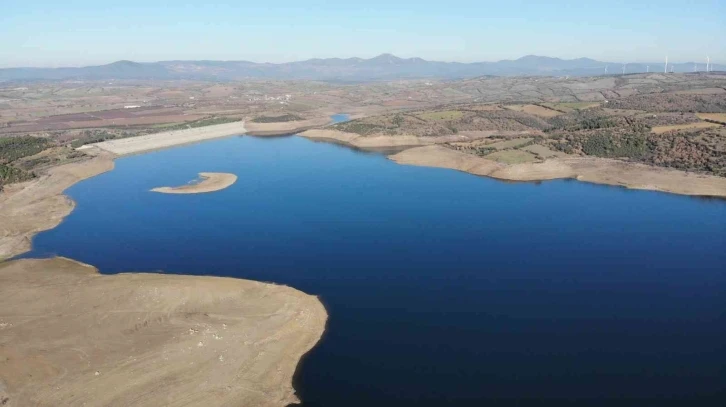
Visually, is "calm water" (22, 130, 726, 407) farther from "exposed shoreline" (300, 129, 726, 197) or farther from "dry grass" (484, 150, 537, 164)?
"dry grass" (484, 150, 537, 164)

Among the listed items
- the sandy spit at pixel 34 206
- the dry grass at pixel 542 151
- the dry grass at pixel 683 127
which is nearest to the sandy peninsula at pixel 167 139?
the sandy spit at pixel 34 206

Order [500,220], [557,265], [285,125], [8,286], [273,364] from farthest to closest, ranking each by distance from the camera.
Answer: [285,125]
[500,220]
[557,265]
[8,286]
[273,364]

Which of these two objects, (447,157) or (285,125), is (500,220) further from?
(285,125)

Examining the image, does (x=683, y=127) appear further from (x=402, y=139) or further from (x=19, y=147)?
(x=19, y=147)

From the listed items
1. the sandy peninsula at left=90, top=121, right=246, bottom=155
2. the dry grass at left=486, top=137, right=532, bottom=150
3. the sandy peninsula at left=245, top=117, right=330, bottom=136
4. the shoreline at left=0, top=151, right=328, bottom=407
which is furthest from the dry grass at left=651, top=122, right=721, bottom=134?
the sandy peninsula at left=90, top=121, right=246, bottom=155

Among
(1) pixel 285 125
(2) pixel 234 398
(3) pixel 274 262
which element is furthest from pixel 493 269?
(1) pixel 285 125

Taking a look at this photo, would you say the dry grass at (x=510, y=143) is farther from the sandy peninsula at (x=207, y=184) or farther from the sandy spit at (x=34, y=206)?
the sandy spit at (x=34, y=206)
